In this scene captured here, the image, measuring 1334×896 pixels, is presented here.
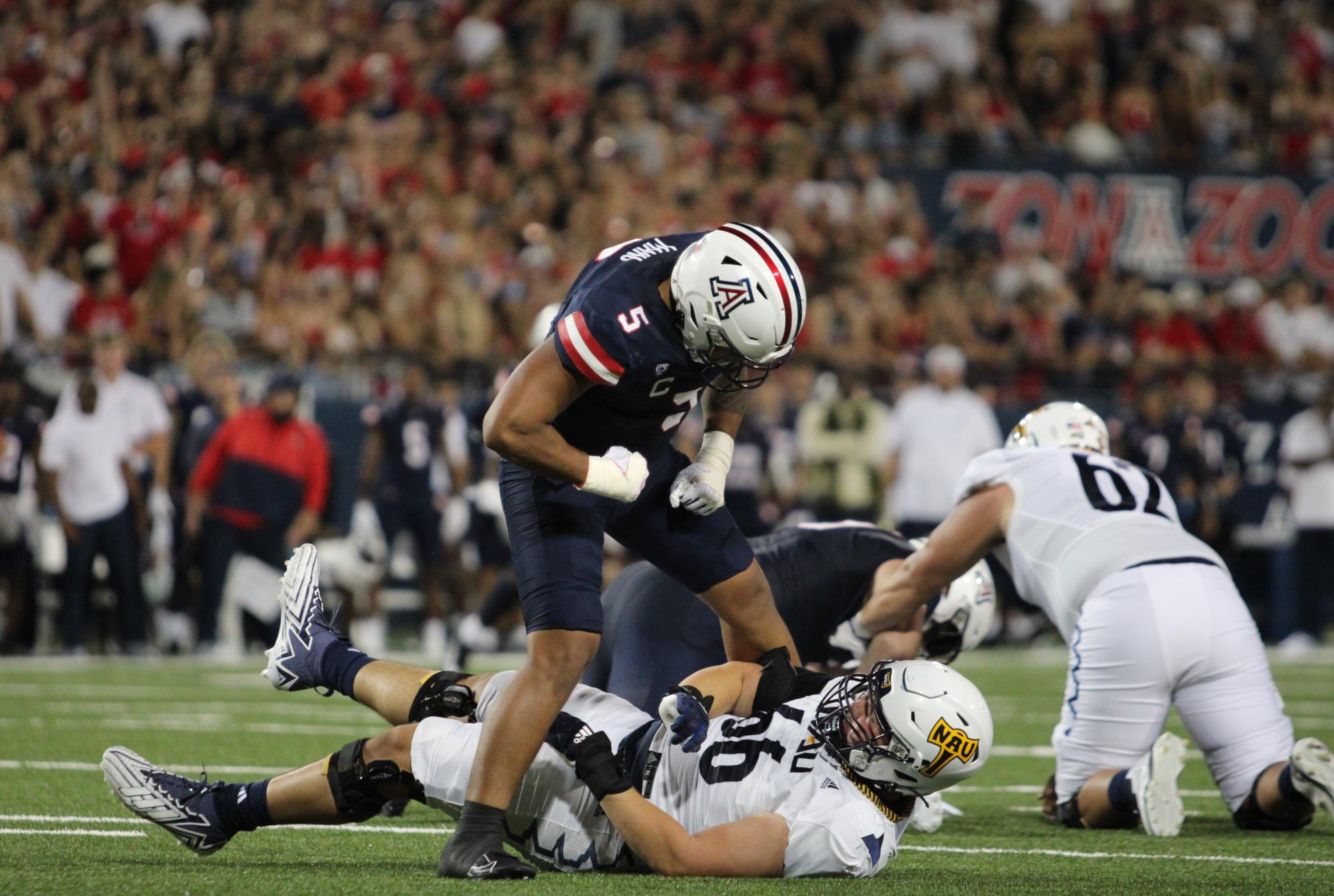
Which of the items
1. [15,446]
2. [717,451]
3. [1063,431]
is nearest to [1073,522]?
[1063,431]

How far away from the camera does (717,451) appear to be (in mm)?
4727

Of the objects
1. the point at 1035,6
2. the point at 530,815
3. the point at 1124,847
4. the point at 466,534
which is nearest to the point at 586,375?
the point at 530,815

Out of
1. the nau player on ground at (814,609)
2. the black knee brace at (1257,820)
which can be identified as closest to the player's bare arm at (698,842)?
the nau player on ground at (814,609)

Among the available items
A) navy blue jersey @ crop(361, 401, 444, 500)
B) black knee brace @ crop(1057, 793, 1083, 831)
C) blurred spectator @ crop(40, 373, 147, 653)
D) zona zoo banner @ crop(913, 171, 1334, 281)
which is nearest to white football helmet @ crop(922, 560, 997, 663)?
black knee brace @ crop(1057, 793, 1083, 831)

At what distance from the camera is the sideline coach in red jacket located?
36.8 ft

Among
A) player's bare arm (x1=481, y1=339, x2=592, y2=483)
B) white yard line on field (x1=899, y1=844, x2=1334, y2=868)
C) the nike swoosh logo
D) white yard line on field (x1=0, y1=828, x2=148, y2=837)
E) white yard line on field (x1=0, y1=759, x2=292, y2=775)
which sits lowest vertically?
white yard line on field (x1=899, y1=844, x2=1334, y2=868)

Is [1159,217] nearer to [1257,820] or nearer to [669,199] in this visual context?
[669,199]

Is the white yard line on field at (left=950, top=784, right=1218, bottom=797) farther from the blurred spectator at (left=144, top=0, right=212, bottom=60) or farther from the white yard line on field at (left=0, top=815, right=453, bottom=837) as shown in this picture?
the blurred spectator at (left=144, top=0, right=212, bottom=60)

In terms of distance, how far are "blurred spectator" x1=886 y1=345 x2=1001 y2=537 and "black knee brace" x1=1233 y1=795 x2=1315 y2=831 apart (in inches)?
267

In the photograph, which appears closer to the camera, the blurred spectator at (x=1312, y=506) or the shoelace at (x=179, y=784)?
the shoelace at (x=179, y=784)

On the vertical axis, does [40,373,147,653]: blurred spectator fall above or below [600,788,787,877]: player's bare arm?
above

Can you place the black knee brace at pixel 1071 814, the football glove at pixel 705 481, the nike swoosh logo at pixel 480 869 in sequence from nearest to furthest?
the nike swoosh logo at pixel 480 869, the football glove at pixel 705 481, the black knee brace at pixel 1071 814

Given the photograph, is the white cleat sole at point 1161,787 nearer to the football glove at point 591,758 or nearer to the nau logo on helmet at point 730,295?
the football glove at point 591,758

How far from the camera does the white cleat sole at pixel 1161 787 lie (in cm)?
500
